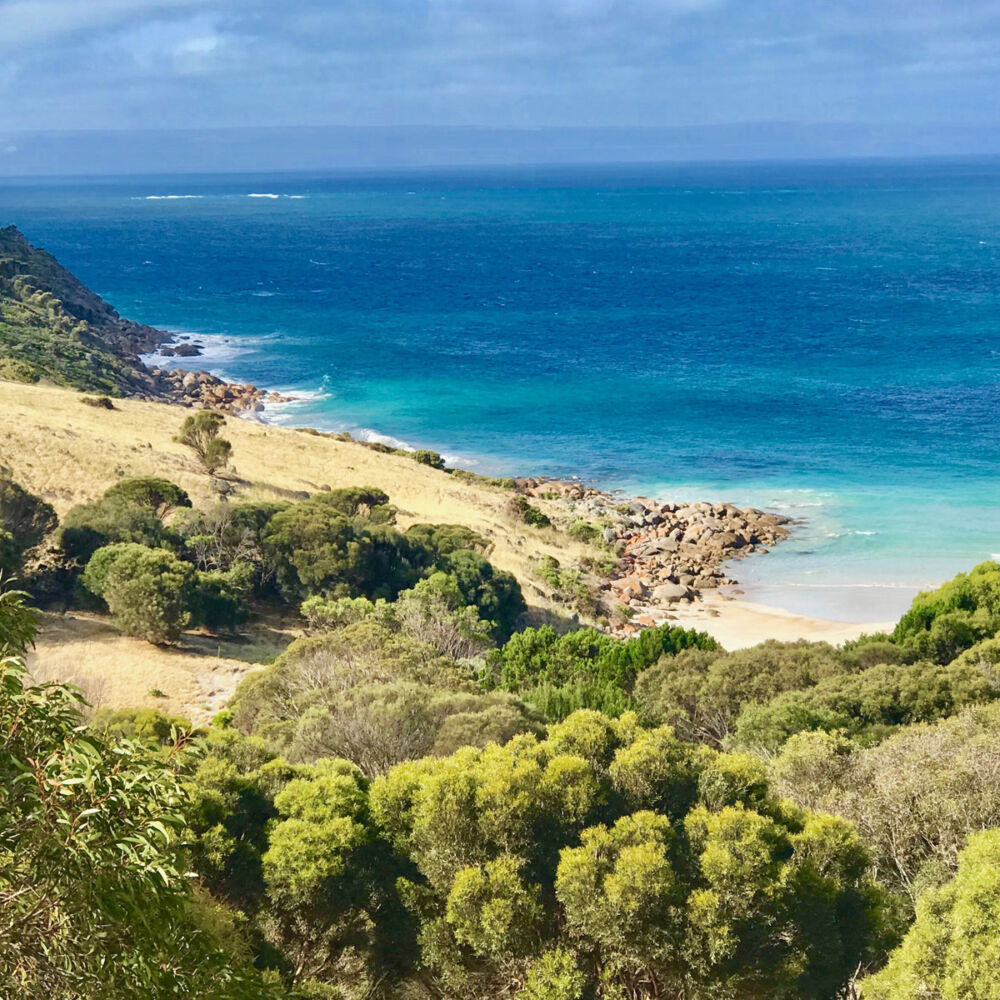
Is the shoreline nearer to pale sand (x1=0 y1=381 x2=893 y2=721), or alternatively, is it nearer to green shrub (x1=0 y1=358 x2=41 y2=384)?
pale sand (x1=0 y1=381 x2=893 y2=721)

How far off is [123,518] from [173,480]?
7.37 m

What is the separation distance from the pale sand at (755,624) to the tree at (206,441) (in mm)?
17274

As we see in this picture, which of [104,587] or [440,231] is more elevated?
[440,231]

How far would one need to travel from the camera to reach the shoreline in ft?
102

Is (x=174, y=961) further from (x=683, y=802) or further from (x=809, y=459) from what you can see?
(x=809, y=459)

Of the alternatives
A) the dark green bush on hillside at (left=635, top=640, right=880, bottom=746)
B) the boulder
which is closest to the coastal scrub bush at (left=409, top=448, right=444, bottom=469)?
the boulder

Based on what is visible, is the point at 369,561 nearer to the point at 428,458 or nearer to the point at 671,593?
the point at 671,593

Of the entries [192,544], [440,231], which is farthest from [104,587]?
[440,231]

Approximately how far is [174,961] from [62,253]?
148m

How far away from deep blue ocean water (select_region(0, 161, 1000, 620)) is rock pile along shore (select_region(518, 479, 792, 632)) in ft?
4.46

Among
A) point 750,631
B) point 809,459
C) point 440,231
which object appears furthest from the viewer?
point 440,231

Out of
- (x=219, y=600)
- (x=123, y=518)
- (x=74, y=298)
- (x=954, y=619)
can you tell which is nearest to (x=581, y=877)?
(x=219, y=600)

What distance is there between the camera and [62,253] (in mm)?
136125

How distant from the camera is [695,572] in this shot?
121 ft
